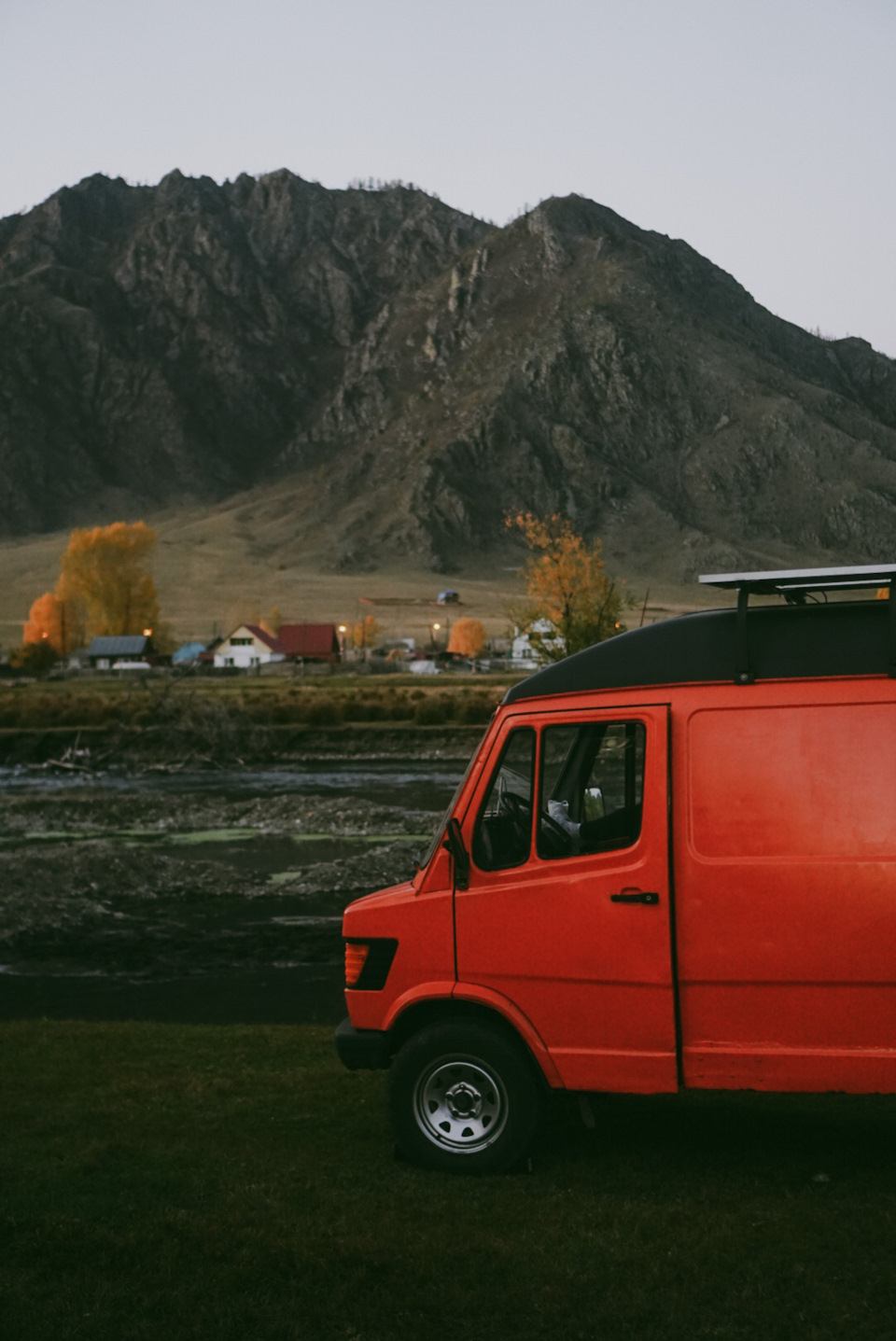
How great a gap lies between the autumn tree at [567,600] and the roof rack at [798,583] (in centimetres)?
5011

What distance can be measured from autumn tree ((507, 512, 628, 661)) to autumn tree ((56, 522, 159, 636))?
107623 millimetres

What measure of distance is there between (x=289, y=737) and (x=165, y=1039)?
51518 mm

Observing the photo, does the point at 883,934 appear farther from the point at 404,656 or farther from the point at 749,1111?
the point at 404,656

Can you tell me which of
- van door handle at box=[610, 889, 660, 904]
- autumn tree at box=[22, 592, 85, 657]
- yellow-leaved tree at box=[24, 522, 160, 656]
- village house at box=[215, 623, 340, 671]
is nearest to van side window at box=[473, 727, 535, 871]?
van door handle at box=[610, 889, 660, 904]

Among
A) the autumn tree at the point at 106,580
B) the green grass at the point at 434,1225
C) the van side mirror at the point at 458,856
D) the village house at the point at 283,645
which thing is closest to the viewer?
the green grass at the point at 434,1225

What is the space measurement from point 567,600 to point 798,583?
58.0 metres

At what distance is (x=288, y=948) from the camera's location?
1788 centimetres

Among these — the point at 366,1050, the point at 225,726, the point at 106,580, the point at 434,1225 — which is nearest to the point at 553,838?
the point at 366,1050

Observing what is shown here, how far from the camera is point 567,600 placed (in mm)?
64812

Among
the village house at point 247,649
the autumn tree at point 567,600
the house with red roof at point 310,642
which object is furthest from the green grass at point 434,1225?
the house with red roof at point 310,642

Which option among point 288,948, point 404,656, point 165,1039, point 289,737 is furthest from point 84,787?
point 404,656

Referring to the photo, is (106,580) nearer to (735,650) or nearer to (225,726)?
(225,726)

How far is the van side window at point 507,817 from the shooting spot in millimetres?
7441

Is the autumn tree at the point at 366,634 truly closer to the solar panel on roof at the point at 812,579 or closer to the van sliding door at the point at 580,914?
the van sliding door at the point at 580,914
